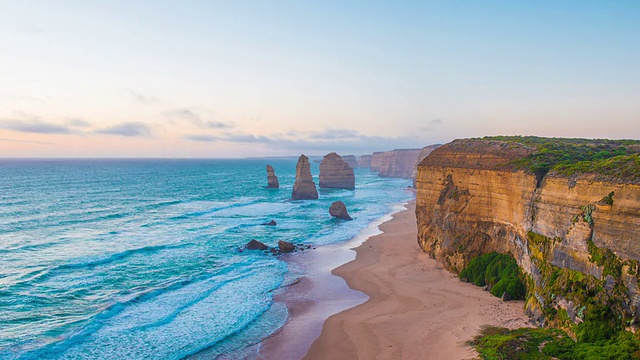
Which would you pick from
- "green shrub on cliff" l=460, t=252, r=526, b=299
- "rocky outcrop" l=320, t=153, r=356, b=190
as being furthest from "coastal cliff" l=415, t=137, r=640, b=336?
"rocky outcrop" l=320, t=153, r=356, b=190

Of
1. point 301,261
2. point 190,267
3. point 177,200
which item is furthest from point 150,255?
point 177,200

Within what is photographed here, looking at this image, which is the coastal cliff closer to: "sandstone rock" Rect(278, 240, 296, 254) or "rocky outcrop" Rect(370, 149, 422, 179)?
"sandstone rock" Rect(278, 240, 296, 254)

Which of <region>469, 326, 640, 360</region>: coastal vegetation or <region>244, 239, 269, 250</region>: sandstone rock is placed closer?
<region>469, 326, 640, 360</region>: coastal vegetation

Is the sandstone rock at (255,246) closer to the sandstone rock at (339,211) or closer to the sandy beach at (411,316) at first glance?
the sandy beach at (411,316)

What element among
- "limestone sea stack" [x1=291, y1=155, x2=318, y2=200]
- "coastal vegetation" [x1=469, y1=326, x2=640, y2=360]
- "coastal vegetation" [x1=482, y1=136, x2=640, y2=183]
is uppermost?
"coastal vegetation" [x1=482, y1=136, x2=640, y2=183]

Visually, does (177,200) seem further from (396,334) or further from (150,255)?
(396,334)
